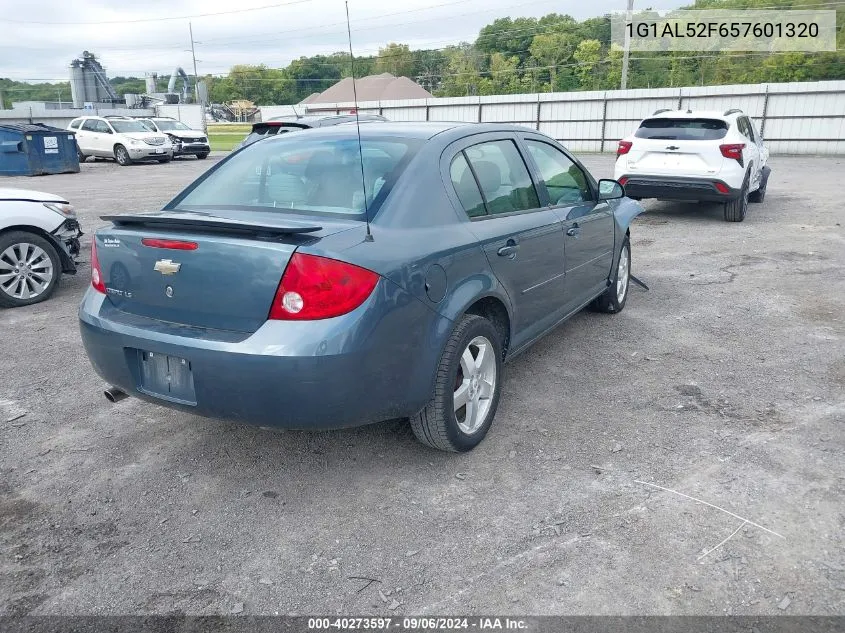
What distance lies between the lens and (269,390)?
2.77 m

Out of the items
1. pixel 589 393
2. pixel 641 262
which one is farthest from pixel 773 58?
pixel 589 393

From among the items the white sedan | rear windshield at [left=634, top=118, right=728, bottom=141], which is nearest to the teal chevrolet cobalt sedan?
the white sedan

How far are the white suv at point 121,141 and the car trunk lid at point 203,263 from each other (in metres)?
23.4

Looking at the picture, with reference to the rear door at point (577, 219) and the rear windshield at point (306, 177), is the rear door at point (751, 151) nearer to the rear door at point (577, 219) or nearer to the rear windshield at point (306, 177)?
the rear door at point (577, 219)

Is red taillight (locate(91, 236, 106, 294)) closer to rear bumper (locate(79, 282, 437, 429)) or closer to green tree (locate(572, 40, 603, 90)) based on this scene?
rear bumper (locate(79, 282, 437, 429))

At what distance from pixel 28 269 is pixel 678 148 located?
8.86m

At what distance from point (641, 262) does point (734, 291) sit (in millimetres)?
1530

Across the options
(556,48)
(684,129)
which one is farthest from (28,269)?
(556,48)

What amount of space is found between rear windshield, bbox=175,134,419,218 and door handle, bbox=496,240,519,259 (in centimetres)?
70

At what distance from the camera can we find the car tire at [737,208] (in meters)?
10.4

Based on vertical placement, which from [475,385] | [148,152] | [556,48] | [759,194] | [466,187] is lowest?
[759,194]

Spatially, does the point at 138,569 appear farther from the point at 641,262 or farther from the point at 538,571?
the point at 641,262

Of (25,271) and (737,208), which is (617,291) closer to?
(25,271)

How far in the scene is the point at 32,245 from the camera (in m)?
6.49
